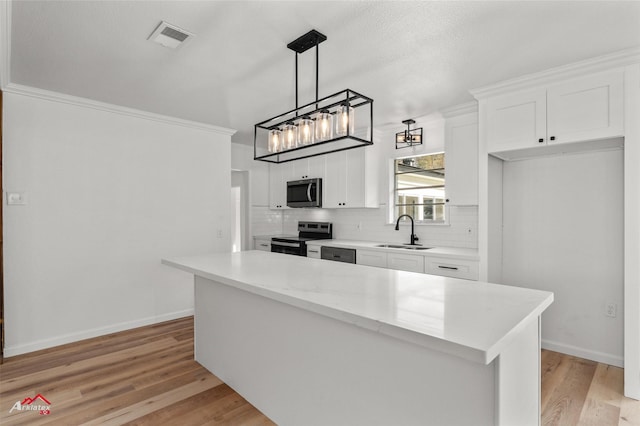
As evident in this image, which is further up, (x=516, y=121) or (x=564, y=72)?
(x=564, y=72)

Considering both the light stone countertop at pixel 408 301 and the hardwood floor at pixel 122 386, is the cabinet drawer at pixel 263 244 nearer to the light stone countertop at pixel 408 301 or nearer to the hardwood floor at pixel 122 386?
the hardwood floor at pixel 122 386

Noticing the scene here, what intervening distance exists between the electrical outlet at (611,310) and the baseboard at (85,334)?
4353mm

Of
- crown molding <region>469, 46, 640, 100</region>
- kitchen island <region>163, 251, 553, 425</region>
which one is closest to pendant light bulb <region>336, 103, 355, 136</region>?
kitchen island <region>163, 251, 553, 425</region>

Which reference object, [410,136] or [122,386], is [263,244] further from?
[122,386]

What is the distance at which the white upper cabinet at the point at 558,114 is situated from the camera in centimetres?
251

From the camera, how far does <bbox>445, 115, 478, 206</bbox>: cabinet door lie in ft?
11.5

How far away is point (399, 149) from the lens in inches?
174

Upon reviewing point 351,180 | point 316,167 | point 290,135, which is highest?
point 316,167

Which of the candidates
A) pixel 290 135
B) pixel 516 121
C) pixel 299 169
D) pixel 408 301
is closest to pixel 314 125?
pixel 290 135

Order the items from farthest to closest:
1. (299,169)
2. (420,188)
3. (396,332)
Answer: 1. (299,169)
2. (420,188)
3. (396,332)

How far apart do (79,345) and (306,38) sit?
3.49 m

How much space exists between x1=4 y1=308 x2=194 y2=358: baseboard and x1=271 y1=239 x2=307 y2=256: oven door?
1506mm

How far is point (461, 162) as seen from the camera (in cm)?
361

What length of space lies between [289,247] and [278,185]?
1.28 metres
